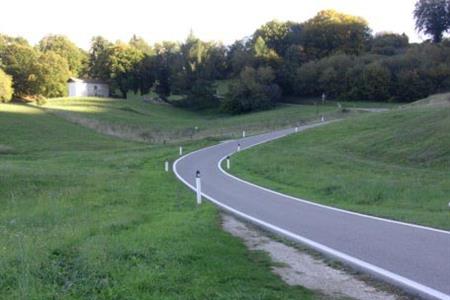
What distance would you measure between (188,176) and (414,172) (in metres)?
10.9

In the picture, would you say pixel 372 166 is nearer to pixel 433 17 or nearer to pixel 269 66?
pixel 269 66

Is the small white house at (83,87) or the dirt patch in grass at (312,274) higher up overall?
A: the small white house at (83,87)

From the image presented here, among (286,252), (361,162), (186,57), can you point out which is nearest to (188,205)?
(286,252)

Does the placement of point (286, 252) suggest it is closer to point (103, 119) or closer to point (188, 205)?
point (188, 205)

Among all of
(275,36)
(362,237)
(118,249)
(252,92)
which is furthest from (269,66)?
(118,249)

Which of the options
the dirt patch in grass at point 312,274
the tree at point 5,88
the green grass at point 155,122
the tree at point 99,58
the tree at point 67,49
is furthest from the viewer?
the tree at point 67,49

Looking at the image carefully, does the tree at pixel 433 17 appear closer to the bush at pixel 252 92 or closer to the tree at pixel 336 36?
the tree at pixel 336 36

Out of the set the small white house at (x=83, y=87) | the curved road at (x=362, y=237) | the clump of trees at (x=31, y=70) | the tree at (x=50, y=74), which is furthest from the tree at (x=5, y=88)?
the curved road at (x=362, y=237)

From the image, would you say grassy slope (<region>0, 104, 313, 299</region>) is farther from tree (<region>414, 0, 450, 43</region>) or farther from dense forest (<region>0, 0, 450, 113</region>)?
tree (<region>414, 0, 450, 43</region>)

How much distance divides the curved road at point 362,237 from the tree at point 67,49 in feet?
407

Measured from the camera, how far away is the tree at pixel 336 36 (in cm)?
11044

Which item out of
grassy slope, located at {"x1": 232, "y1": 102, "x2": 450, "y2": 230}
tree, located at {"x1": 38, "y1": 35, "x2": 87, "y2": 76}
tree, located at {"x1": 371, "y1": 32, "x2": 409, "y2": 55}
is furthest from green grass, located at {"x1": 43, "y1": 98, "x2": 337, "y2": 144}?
tree, located at {"x1": 38, "y1": 35, "x2": 87, "y2": 76}

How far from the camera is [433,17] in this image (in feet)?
351

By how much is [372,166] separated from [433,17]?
88.6 m
